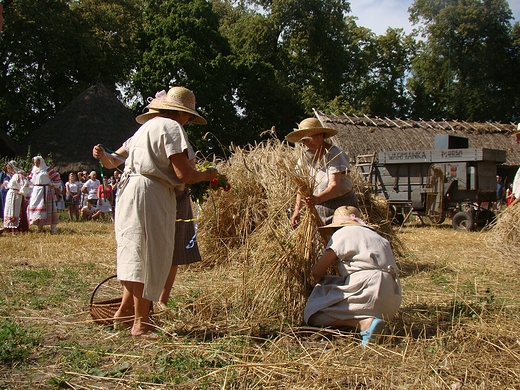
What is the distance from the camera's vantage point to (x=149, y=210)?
3520 millimetres

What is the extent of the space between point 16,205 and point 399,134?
14.6 meters

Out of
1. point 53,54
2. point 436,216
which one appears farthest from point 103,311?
point 53,54

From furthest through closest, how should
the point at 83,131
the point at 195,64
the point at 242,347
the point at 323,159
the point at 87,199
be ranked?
1. the point at 195,64
2. the point at 83,131
3. the point at 87,199
4. the point at 323,159
5. the point at 242,347

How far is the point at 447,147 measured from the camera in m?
15.1

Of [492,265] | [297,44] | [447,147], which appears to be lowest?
[492,265]

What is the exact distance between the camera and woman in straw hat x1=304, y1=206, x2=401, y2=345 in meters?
3.60

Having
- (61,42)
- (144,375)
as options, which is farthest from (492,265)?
(61,42)

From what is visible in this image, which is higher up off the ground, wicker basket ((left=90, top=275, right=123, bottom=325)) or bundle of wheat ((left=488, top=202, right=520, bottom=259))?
bundle of wheat ((left=488, top=202, right=520, bottom=259))

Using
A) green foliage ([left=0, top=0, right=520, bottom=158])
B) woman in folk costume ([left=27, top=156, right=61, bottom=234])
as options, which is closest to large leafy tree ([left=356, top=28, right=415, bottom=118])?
green foliage ([left=0, top=0, right=520, bottom=158])

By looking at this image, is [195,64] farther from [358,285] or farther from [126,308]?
[358,285]

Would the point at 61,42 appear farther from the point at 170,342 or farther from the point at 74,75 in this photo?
the point at 170,342

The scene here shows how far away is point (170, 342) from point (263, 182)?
3184mm

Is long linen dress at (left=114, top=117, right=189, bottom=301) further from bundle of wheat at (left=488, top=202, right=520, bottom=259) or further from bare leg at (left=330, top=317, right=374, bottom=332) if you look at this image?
bundle of wheat at (left=488, top=202, right=520, bottom=259)

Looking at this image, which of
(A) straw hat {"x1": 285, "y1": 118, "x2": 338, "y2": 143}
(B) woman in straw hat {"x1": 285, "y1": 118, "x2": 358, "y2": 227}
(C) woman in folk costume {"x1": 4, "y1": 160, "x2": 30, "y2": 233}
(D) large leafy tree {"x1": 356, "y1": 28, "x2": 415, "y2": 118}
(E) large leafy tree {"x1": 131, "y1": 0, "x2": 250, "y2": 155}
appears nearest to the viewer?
(B) woman in straw hat {"x1": 285, "y1": 118, "x2": 358, "y2": 227}
